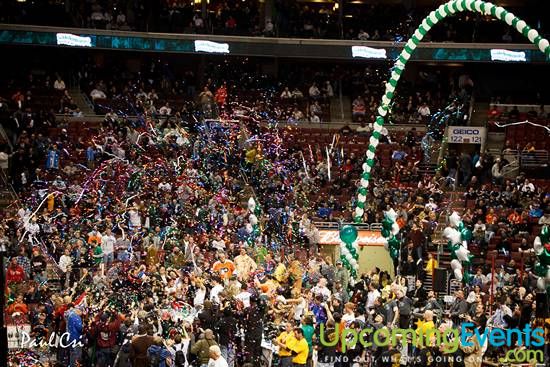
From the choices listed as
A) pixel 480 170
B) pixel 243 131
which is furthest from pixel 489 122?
pixel 243 131

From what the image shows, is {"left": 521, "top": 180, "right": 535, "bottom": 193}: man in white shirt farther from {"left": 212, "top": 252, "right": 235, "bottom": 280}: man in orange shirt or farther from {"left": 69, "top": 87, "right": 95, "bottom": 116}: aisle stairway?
{"left": 69, "top": 87, "right": 95, "bottom": 116}: aisle stairway

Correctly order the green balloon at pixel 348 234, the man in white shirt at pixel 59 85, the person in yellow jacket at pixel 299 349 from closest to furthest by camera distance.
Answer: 1. the person in yellow jacket at pixel 299 349
2. the green balloon at pixel 348 234
3. the man in white shirt at pixel 59 85

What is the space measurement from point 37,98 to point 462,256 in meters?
19.4

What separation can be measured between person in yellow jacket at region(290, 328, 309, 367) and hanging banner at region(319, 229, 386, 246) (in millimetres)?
10945

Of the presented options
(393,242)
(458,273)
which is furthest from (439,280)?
(393,242)

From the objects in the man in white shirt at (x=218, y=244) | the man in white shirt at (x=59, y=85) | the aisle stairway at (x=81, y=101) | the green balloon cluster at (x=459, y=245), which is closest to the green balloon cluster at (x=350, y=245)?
the green balloon cluster at (x=459, y=245)

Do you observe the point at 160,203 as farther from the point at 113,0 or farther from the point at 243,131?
the point at 113,0

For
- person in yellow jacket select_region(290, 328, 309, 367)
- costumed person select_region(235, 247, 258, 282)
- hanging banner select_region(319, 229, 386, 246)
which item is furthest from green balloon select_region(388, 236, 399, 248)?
person in yellow jacket select_region(290, 328, 309, 367)

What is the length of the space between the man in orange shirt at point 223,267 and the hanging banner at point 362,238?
6193mm

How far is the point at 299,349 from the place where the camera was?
19.1 metres

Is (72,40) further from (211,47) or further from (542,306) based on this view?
(542,306)

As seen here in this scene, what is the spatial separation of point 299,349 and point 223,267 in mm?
5411

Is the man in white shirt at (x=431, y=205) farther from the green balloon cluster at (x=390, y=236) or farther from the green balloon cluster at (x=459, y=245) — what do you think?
the green balloon cluster at (x=459, y=245)

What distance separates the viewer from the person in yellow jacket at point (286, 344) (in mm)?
19125
